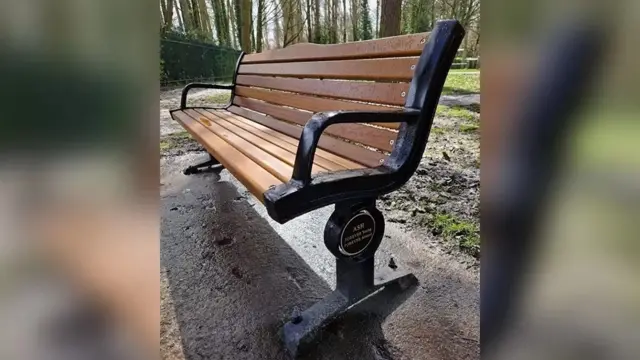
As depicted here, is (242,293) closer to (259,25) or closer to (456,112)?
(456,112)

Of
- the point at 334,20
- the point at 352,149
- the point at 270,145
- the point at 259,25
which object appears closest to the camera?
the point at 352,149

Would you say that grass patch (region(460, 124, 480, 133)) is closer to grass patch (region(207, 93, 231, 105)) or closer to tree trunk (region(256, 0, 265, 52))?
grass patch (region(207, 93, 231, 105))

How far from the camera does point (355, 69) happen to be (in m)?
1.91

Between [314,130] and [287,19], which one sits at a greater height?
[287,19]

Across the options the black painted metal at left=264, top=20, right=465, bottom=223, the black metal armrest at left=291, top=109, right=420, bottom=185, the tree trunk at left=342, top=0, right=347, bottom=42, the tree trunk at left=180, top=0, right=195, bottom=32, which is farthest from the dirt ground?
the tree trunk at left=342, top=0, right=347, bottom=42

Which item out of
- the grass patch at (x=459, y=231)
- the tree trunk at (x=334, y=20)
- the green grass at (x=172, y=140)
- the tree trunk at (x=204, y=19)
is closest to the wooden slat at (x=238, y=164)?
the grass patch at (x=459, y=231)

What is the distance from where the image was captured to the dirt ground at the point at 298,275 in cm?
149

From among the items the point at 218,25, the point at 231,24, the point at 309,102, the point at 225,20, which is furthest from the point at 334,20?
the point at 309,102

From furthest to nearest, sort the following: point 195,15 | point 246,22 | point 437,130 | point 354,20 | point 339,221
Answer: point 354,20
point 195,15
point 246,22
point 437,130
point 339,221

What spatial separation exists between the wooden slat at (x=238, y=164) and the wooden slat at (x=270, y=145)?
126 millimetres

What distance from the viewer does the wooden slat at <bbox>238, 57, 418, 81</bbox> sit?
1613mm

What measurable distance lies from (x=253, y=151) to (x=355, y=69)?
0.61 meters

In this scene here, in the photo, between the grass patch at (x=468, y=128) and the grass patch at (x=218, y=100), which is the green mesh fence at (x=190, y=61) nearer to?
the grass patch at (x=218, y=100)
